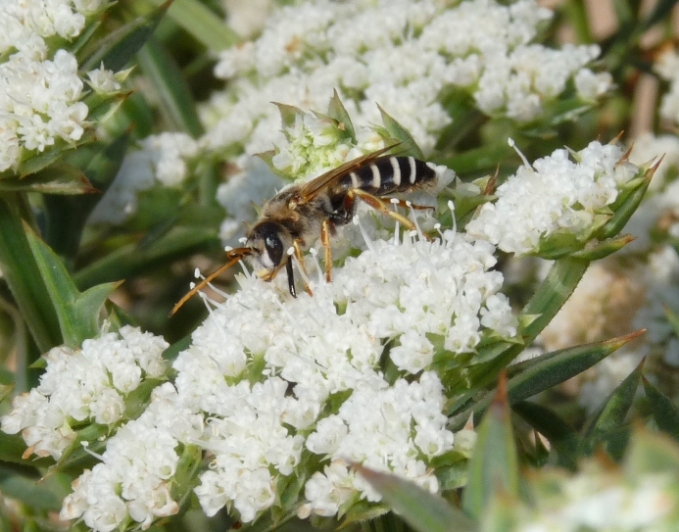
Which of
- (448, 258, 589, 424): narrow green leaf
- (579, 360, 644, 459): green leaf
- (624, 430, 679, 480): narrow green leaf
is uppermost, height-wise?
(624, 430, 679, 480): narrow green leaf

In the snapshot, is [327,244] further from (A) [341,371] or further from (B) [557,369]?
(B) [557,369]

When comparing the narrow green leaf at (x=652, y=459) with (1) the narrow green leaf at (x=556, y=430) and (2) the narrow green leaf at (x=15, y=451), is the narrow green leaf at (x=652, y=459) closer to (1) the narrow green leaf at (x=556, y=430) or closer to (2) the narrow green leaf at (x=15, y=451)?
(1) the narrow green leaf at (x=556, y=430)

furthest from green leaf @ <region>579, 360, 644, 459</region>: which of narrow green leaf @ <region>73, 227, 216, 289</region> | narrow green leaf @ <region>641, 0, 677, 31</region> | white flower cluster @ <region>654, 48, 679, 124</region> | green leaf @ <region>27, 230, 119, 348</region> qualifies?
narrow green leaf @ <region>641, 0, 677, 31</region>

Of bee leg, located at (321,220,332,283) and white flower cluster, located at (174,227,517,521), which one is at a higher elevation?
bee leg, located at (321,220,332,283)

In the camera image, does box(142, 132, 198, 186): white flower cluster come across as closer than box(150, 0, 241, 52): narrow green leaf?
Yes

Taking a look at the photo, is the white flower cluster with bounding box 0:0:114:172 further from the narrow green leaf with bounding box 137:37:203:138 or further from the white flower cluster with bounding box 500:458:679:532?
the white flower cluster with bounding box 500:458:679:532

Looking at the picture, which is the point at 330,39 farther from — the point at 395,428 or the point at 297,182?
the point at 395,428
